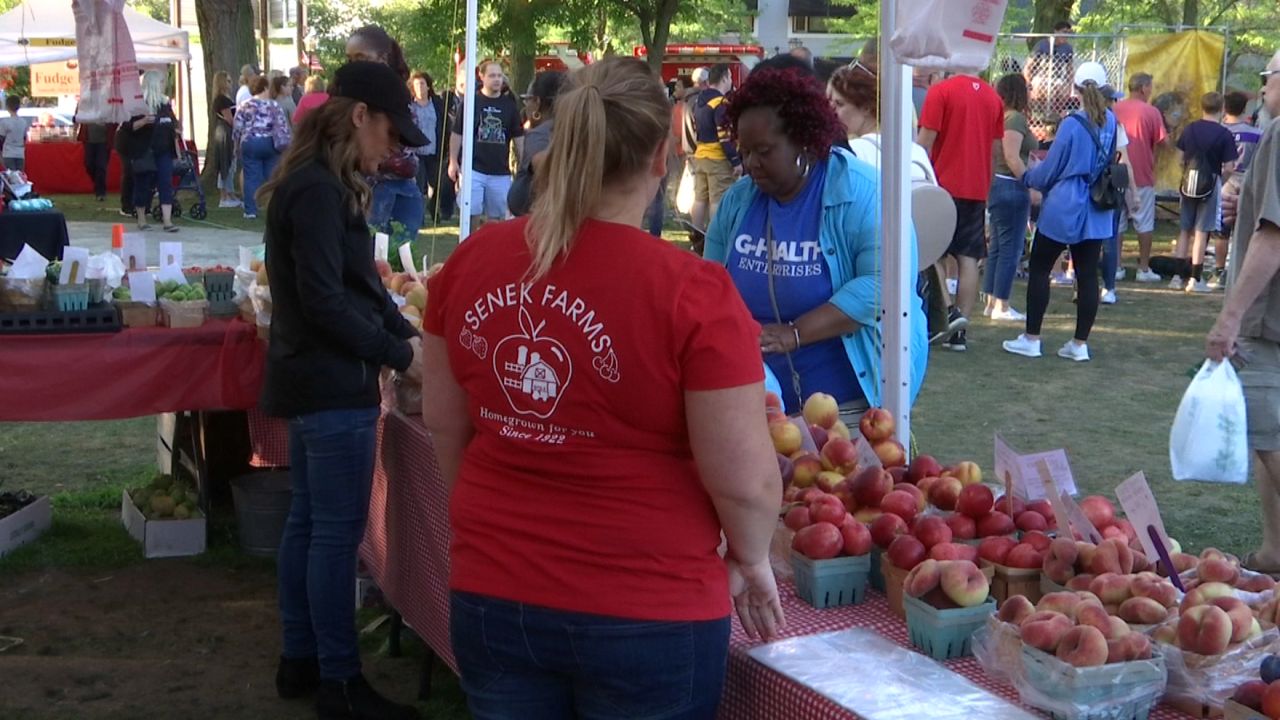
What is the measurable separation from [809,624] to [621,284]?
2.89ft

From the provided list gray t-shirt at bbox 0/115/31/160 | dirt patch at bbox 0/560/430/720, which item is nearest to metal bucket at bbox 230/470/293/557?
dirt patch at bbox 0/560/430/720

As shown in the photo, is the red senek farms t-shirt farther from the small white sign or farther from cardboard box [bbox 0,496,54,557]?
cardboard box [bbox 0,496,54,557]

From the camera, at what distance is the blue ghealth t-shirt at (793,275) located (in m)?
3.80

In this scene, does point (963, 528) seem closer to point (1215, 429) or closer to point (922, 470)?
point (922, 470)

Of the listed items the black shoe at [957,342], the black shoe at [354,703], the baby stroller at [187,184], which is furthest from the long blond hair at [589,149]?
the baby stroller at [187,184]

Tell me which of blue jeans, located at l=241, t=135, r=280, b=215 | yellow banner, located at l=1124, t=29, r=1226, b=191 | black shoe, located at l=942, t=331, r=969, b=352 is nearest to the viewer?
black shoe, located at l=942, t=331, r=969, b=352

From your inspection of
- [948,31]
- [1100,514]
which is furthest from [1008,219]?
[1100,514]

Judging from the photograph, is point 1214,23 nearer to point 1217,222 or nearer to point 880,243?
point 1217,222

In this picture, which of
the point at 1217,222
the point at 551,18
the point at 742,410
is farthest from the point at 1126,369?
the point at 551,18

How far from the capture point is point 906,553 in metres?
2.45

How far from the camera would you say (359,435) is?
378cm

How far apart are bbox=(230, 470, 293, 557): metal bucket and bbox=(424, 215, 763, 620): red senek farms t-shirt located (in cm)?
351

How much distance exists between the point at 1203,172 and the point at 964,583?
11.2 meters

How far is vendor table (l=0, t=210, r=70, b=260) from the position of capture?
28.0 feet
